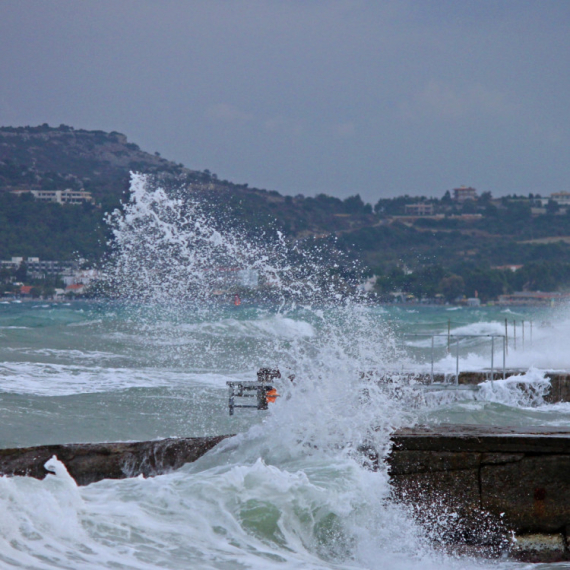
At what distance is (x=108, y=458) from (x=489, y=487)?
8.59 feet

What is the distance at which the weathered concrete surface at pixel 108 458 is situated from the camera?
5598 mm

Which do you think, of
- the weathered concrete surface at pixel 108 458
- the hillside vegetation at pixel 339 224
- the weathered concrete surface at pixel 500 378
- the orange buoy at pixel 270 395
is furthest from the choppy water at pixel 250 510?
the hillside vegetation at pixel 339 224

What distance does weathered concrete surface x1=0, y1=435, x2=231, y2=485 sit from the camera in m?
5.60

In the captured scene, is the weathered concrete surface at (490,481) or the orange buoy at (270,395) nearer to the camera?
the weathered concrete surface at (490,481)

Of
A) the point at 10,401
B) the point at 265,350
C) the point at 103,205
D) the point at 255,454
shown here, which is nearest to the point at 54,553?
the point at 255,454

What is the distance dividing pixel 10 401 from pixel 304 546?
8106 mm

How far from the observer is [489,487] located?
5.20 m

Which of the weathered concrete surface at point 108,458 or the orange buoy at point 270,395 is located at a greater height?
the orange buoy at point 270,395

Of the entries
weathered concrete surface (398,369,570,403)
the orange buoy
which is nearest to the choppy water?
the orange buoy

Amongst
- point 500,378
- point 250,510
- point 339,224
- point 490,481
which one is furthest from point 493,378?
point 339,224

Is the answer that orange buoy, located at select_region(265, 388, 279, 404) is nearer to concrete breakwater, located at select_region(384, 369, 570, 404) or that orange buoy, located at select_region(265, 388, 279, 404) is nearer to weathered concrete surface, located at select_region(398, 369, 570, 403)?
concrete breakwater, located at select_region(384, 369, 570, 404)

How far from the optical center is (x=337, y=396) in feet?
20.8

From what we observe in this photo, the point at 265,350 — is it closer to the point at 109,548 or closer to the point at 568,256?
the point at 109,548

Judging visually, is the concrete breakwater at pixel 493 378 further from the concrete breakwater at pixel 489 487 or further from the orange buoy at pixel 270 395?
the concrete breakwater at pixel 489 487
